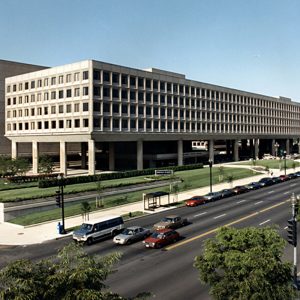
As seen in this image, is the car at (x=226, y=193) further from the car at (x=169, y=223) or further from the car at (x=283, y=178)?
the car at (x=283, y=178)

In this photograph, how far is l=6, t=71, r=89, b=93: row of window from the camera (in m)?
76.7

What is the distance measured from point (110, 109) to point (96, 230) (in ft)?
162

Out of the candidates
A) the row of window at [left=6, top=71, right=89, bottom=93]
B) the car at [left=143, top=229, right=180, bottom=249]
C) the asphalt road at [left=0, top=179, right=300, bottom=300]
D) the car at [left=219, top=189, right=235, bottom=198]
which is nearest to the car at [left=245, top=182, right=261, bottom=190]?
the car at [left=219, top=189, right=235, bottom=198]

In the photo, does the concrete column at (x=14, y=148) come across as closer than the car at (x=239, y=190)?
No

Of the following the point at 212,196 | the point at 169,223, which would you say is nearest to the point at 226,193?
the point at 212,196

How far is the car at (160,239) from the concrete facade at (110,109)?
155ft

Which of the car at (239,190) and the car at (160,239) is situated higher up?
the car at (239,190)

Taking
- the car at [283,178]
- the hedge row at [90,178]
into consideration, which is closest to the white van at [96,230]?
the hedge row at [90,178]

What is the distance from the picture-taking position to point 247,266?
13.4m

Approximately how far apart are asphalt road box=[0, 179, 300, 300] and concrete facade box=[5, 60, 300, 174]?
119 ft

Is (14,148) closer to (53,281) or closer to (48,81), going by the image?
(48,81)

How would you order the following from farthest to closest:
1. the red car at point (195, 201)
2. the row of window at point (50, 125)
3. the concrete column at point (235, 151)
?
1. the concrete column at point (235, 151)
2. the row of window at point (50, 125)
3. the red car at point (195, 201)

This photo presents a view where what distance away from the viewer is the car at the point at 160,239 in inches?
1162

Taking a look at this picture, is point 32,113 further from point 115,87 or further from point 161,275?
A: point 161,275
